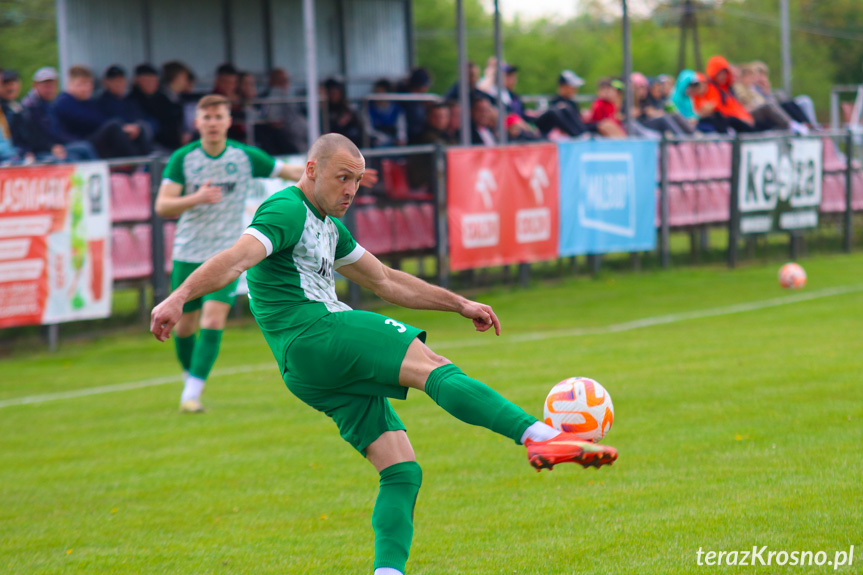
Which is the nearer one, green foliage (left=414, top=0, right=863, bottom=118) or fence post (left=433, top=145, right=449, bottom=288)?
fence post (left=433, top=145, right=449, bottom=288)

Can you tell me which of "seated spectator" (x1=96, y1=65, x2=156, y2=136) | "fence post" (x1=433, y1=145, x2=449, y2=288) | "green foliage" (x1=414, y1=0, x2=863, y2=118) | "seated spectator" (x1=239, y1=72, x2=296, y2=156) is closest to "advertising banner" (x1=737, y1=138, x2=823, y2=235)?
"fence post" (x1=433, y1=145, x2=449, y2=288)

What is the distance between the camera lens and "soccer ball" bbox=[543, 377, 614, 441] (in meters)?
5.31

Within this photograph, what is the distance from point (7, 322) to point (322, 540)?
23.5 feet

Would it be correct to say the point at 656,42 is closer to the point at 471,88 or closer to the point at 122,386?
the point at 471,88

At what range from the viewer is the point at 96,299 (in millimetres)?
12727

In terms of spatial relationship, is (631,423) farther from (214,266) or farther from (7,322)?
(7,322)

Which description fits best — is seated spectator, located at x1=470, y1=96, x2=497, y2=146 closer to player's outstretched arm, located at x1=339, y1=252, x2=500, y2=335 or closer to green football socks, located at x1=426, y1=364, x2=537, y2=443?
player's outstretched arm, located at x1=339, y1=252, x2=500, y2=335

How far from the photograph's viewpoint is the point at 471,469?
710cm

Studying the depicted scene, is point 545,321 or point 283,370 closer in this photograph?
point 283,370

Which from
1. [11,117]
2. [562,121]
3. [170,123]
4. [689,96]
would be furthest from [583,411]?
[689,96]

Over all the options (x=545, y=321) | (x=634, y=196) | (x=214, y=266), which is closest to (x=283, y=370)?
(x=214, y=266)

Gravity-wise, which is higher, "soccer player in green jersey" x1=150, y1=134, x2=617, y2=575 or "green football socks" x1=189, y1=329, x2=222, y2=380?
"soccer player in green jersey" x1=150, y1=134, x2=617, y2=575

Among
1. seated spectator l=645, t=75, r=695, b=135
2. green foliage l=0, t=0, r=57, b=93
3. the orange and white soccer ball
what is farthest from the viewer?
green foliage l=0, t=0, r=57, b=93

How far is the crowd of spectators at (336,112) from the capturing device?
14.0 meters
